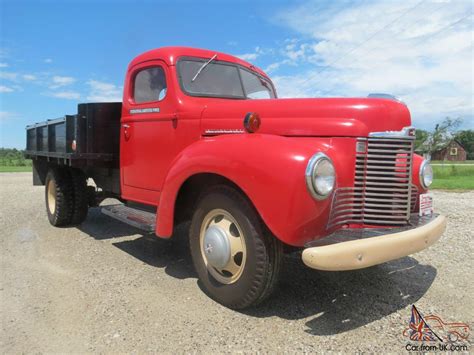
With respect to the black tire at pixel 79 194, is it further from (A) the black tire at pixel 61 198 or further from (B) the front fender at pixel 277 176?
(B) the front fender at pixel 277 176

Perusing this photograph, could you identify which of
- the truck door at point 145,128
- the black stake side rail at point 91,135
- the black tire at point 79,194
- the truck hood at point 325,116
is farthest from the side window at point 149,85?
the black tire at point 79,194

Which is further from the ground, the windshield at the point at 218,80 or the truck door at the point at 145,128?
the windshield at the point at 218,80

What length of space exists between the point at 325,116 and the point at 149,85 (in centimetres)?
221

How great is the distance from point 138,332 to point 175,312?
0.37 m

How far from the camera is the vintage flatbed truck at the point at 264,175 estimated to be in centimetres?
254

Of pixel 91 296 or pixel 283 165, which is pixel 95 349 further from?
pixel 283 165

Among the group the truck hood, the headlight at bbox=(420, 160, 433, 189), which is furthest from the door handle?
the headlight at bbox=(420, 160, 433, 189)

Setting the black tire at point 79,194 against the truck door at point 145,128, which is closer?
the truck door at point 145,128

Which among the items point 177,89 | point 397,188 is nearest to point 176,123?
point 177,89

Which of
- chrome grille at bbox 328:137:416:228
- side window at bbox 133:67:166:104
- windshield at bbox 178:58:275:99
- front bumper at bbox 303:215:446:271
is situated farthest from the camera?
side window at bbox 133:67:166:104

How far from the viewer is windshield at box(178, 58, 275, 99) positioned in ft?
13.1

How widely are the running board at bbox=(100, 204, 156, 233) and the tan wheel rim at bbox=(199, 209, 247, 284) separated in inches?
30.9

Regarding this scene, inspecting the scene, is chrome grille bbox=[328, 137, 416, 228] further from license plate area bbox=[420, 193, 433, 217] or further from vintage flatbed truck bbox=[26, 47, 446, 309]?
license plate area bbox=[420, 193, 433, 217]

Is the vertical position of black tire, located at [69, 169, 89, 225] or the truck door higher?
the truck door
